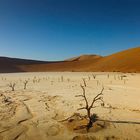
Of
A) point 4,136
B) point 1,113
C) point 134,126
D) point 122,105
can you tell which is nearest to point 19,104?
point 1,113

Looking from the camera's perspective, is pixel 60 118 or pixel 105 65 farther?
pixel 105 65

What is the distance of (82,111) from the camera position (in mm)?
8734

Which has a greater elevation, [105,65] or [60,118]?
[105,65]

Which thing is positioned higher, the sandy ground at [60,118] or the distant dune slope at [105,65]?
the distant dune slope at [105,65]

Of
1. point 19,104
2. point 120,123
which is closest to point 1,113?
point 19,104

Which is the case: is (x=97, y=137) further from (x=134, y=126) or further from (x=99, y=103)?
(x=99, y=103)

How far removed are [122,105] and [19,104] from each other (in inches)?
177

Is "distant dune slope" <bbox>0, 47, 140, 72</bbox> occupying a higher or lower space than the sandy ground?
higher

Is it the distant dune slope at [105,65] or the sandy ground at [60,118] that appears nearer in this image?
the sandy ground at [60,118]

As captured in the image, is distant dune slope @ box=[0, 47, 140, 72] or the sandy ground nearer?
the sandy ground

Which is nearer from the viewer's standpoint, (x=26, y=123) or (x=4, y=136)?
(x=4, y=136)

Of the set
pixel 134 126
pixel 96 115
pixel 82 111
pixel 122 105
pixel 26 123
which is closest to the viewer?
pixel 134 126

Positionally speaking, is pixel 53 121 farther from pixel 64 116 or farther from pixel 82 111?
pixel 82 111

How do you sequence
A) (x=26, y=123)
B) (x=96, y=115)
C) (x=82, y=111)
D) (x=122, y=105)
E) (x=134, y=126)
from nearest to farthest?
(x=134, y=126) → (x=26, y=123) → (x=96, y=115) → (x=82, y=111) → (x=122, y=105)
